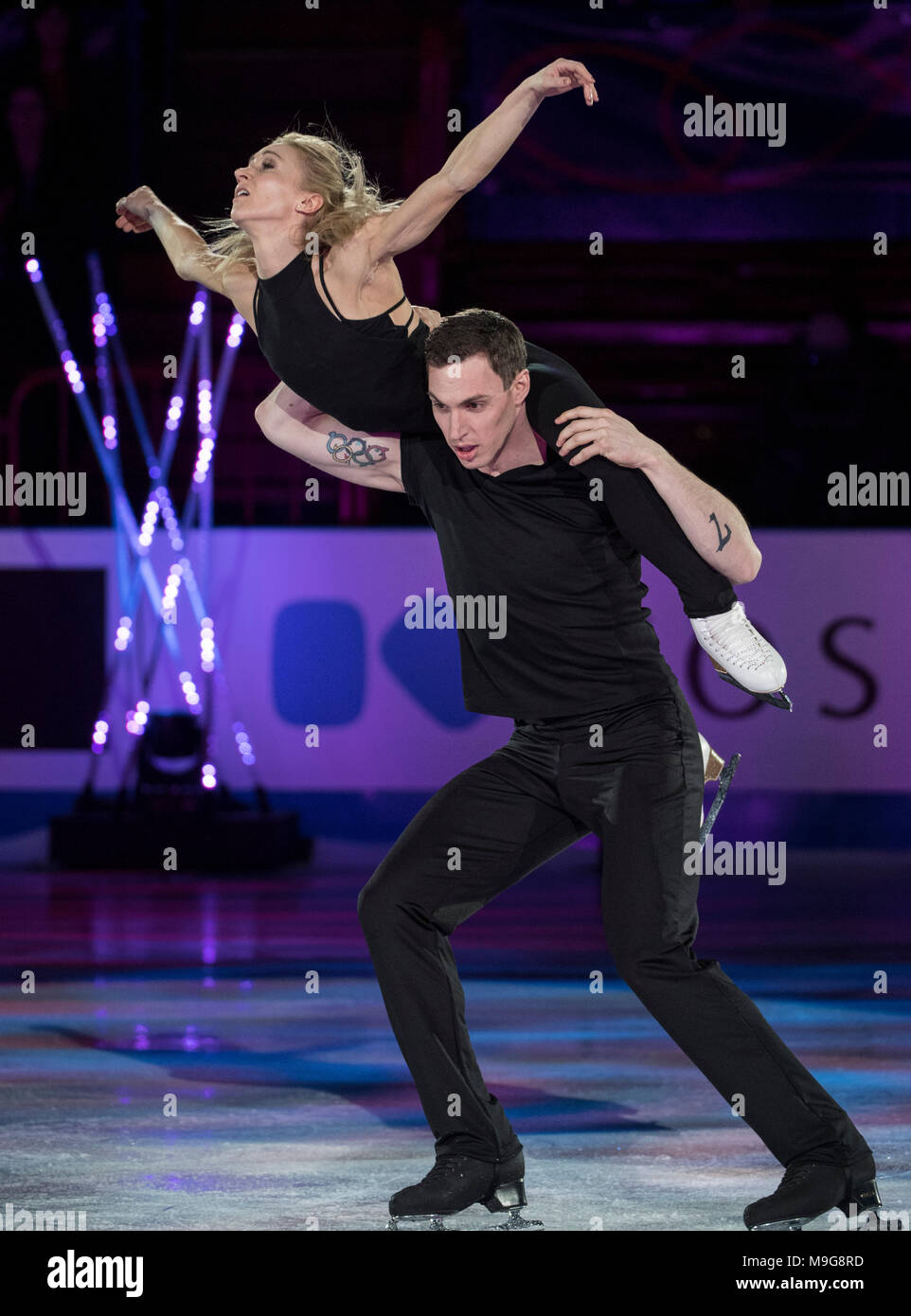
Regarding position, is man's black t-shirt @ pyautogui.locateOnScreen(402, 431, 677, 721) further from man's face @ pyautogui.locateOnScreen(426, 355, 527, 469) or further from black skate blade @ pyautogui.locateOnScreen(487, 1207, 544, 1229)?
black skate blade @ pyautogui.locateOnScreen(487, 1207, 544, 1229)

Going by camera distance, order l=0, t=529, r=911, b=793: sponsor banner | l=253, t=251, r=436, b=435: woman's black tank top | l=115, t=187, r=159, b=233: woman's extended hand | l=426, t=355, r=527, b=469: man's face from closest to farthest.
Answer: l=426, t=355, r=527, b=469: man's face < l=253, t=251, r=436, b=435: woman's black tank top < l=115, t=187, r=159, b=233: woman's extended hand < l=0, t=529, r=911, b=793: sponsor banner

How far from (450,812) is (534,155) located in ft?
30.7

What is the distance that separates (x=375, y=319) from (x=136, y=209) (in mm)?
704

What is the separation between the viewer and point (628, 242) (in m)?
11.9

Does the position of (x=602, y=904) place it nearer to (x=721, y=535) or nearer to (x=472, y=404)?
(x=721, y=535)

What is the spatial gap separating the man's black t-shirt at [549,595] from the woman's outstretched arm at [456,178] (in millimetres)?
561

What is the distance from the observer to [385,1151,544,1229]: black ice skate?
317 cm

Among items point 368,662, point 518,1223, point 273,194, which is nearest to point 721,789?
point 518,1223

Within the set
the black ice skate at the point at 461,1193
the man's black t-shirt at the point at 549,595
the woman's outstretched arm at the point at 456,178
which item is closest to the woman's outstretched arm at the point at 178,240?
the woman's outstretched arm at the point at 456,178

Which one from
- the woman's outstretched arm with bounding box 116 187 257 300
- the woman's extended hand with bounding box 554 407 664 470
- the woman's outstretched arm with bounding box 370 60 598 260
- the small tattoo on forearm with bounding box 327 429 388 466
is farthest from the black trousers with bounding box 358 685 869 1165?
the woman's outstretched arm with bounding box 116 187 257 300

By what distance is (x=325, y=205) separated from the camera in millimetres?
3607

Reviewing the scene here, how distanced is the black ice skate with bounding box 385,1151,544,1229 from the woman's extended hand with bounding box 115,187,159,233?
201cm

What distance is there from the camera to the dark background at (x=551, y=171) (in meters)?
11.2
